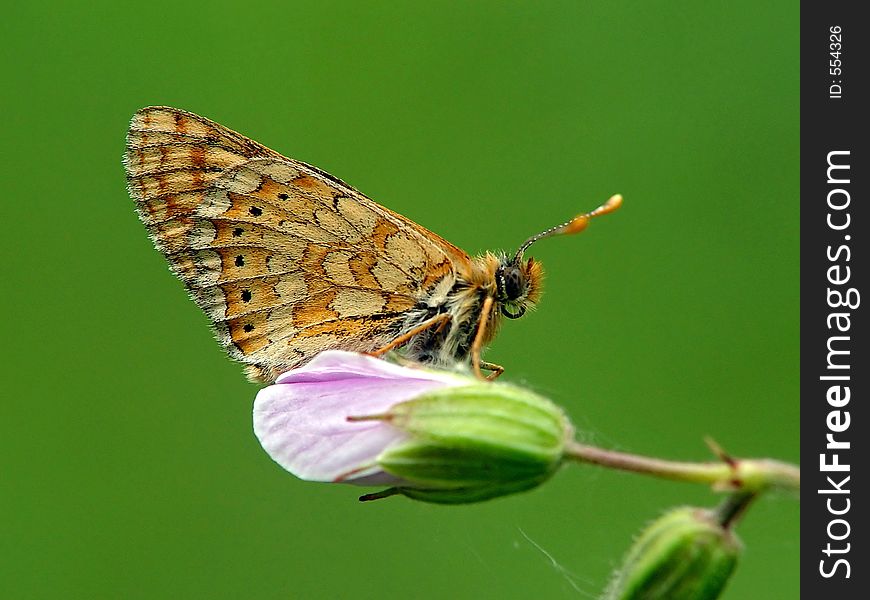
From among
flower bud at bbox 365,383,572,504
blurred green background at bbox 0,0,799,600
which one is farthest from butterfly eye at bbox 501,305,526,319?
blurred green background at bbox 0,0,799,600

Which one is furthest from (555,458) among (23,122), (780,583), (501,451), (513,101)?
(23,122)

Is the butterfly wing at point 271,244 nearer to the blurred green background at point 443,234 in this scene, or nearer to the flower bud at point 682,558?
the flower bud at point 682,558

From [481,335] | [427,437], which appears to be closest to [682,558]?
[427,437]

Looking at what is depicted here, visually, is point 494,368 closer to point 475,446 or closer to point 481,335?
point 481,335

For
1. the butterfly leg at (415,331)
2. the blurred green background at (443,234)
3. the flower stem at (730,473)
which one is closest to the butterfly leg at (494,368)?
the butterfly leg at (415,331)

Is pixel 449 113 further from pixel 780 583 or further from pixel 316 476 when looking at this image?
pixel 316 476
